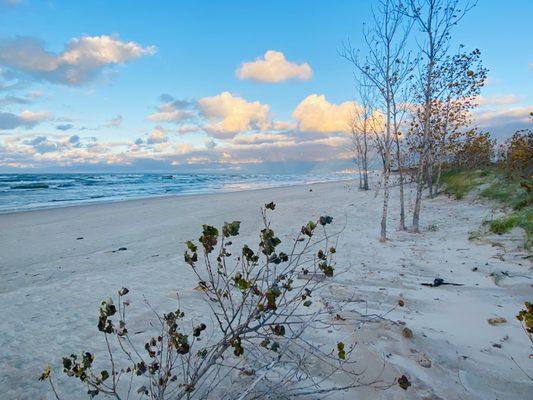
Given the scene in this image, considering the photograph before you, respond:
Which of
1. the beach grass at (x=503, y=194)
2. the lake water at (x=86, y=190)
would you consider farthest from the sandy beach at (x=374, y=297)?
the lake water at (x=86, y=190)

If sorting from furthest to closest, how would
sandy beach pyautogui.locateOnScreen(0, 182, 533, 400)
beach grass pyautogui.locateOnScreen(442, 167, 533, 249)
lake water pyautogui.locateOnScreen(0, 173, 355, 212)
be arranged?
lake water pyautogui.locateOnScreen(0, 173, 355, 212) < beach grass pyautogui.locateOnScreen(442, 167, 533, 249) < sandy beach pyautogui.locateOnScreen(0, 182, 533, 400)

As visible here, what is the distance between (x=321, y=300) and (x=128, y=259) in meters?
4.84

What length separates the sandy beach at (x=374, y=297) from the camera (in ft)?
10.3

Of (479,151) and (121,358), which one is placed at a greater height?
(479,151)

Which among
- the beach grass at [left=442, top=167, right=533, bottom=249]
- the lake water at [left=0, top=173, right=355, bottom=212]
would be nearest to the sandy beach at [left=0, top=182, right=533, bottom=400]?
the beach grass at [left=442, top=167, right=533, bottom=249]

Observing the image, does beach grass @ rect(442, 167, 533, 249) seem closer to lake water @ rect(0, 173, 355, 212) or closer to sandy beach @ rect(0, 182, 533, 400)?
sandy beach @ rect(0, 182, 533, 400)

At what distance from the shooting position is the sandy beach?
3.13m

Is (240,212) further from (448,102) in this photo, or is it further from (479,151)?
(479,151)

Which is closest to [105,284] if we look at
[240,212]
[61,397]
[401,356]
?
[61,397]

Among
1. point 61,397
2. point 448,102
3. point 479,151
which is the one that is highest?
point 448,102

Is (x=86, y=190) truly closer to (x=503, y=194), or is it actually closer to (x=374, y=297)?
(x=503, y=194)

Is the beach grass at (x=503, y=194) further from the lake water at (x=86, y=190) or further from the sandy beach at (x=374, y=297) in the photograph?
the lake water at (x=86, y=190)

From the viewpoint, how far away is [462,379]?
301 centimetres

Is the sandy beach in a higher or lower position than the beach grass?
Result: lower
